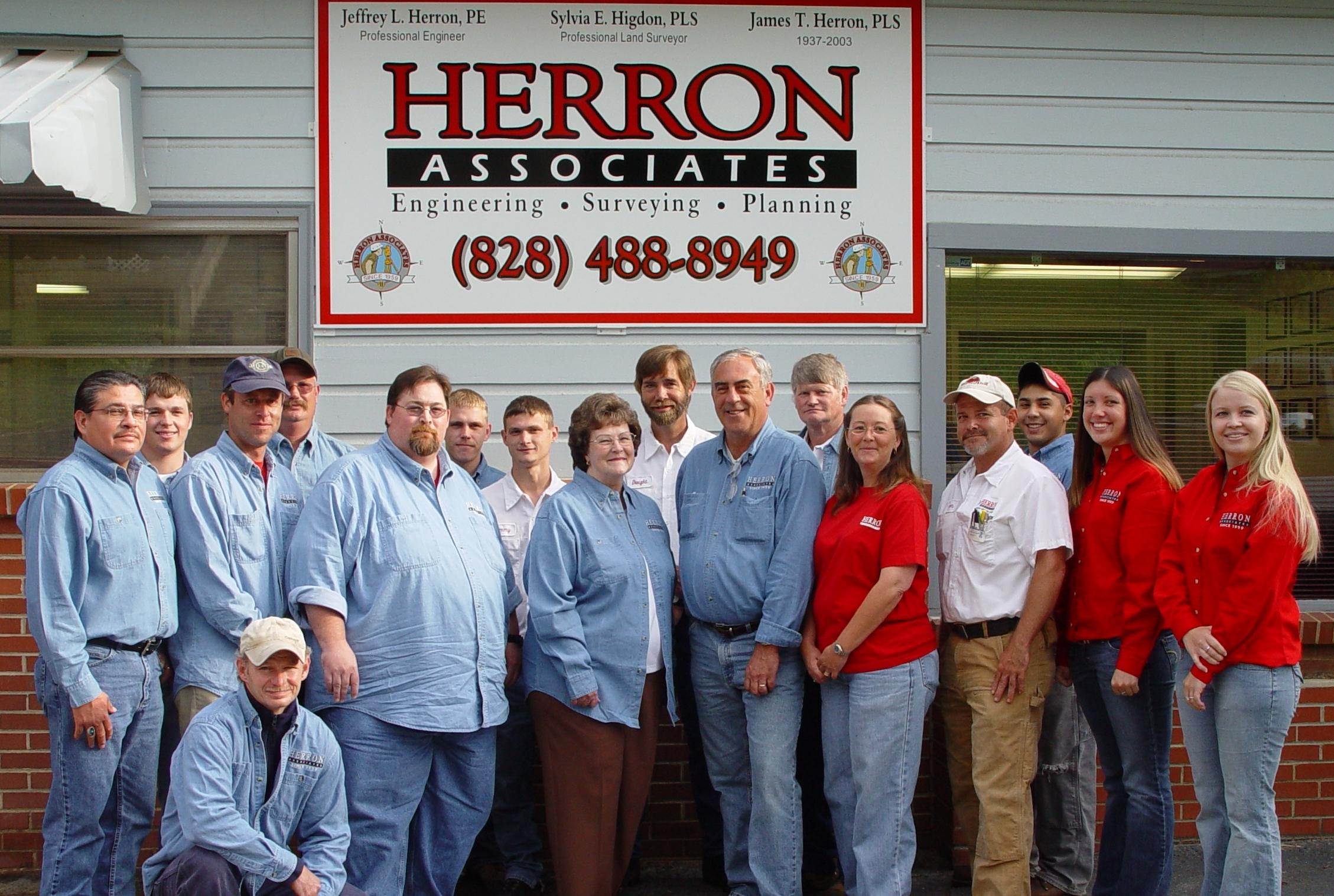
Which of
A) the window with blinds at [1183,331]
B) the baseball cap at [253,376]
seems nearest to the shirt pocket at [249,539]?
the baseball cap at [253,376]

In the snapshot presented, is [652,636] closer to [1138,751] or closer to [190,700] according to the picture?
[190,700]

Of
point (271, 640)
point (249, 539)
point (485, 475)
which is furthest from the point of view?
point (485, 475)

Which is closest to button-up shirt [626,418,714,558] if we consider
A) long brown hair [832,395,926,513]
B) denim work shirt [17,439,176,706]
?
long brown hair [832,395,926,513]

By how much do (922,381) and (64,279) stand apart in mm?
3815

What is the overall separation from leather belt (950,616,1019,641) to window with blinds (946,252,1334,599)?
156 cm

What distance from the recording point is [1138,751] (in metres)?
3.76

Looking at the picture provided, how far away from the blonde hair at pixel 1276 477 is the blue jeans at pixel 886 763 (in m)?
1.15

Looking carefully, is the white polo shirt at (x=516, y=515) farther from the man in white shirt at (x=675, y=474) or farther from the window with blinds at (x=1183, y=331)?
the window with blinds at (x=1183, y=331)

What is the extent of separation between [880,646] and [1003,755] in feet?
1.87

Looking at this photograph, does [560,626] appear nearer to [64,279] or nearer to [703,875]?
[703,875]

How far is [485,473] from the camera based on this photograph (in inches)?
182

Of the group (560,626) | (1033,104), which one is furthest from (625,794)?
(1033,104)

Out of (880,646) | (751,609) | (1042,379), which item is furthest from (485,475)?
(1042,379)

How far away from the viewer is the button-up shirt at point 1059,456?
423 cm
